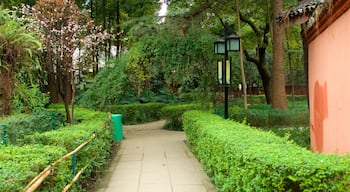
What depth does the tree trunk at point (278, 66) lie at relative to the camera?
586 inches

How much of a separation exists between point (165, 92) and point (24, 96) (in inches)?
729

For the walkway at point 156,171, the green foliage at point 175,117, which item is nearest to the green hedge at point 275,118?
the green foliage at point 175,117

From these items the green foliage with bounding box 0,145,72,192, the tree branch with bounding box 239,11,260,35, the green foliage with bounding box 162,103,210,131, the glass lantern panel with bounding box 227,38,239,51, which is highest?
the tree branch with bounding box 239,11,260,35

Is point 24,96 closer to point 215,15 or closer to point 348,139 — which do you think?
point 348,139

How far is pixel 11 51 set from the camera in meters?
8.25

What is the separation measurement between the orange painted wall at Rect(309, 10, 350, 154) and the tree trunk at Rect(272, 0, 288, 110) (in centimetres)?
688

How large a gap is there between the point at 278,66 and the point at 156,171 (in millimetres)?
8637

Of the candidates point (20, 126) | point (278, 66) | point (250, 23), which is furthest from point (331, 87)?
point (250, 23)

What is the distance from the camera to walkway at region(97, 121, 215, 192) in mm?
6848

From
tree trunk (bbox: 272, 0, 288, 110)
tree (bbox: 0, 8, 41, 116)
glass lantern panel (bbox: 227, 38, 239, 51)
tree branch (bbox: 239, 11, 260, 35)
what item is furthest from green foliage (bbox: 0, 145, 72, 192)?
tree branch (bbox: 239, 11, 260, 35)

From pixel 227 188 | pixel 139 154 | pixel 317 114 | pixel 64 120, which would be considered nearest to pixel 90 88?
pixel 64 120

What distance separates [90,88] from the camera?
16906mm

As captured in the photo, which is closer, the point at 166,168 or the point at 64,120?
the point at 166,168

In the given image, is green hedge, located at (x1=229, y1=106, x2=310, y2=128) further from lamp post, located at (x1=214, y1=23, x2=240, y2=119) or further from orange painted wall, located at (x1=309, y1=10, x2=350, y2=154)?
orange painted wall, located at (x1=309, y1=10, x2=350, y2=154)
